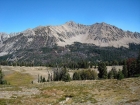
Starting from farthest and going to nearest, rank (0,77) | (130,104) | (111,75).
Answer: (111,75), (0,77), (130,104)

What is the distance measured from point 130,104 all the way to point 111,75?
A: 11441 centimetres

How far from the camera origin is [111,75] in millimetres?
142875

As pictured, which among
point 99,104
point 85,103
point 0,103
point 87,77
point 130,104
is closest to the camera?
point 130,104

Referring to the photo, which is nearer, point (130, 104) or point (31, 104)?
point (130, 104)

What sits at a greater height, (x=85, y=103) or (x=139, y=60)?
(x=139, y=60)

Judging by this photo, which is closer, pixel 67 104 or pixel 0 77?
pixel 67 104

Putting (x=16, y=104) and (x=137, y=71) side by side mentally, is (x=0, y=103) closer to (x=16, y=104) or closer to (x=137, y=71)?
(x=16, y=104)

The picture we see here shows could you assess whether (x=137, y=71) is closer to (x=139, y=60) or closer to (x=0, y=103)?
(x=139, y=60)

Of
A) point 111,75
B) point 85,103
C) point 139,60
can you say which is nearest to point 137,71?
point 139,60

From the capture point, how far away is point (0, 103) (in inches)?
1567

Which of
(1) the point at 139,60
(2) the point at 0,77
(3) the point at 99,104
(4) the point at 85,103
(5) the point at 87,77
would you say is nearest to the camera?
(3) the point at 99,104

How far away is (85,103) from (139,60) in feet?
335

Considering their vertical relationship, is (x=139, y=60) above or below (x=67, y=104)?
above

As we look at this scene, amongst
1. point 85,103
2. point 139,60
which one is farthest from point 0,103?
point 139,60
